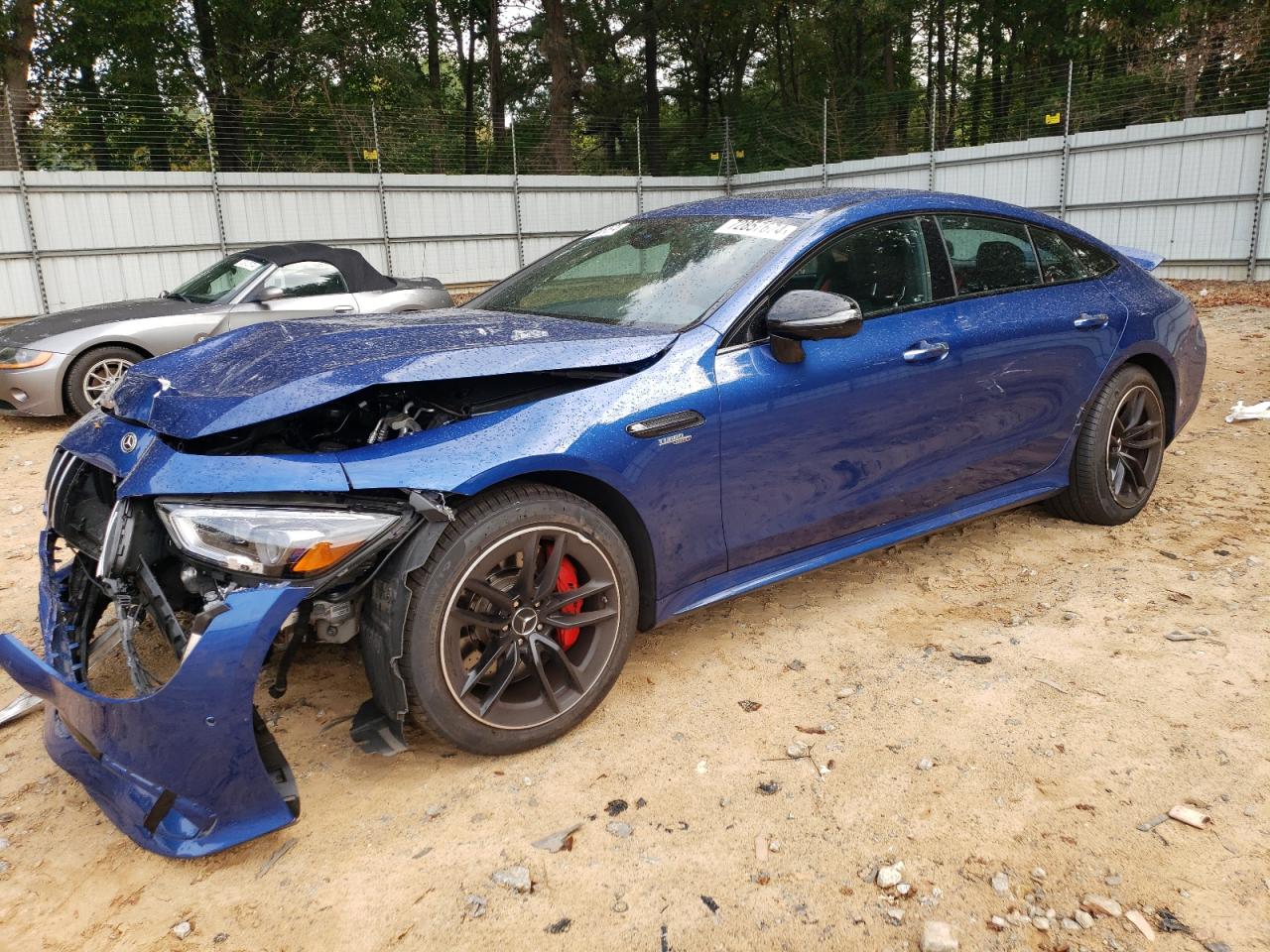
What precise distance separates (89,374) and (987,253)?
6668mm

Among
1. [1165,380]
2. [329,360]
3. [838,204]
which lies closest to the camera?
[329,360]

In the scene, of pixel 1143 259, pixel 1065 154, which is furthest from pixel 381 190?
pixel 1143 259

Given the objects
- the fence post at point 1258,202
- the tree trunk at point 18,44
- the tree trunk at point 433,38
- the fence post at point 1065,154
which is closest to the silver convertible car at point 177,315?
the fence post at point 1065,154

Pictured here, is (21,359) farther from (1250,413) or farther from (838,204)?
(1250,413)

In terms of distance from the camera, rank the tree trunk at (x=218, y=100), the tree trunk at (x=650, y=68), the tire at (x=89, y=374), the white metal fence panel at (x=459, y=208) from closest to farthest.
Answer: the tire at (x=89, y=374) < the white metal fence panel at (x=459, y=208) < the tree trunk at (x=218, y=100) < the tree trunk at (x=650, y=68)

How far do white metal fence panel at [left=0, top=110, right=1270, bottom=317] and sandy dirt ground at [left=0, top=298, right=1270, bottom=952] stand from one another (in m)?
12.0

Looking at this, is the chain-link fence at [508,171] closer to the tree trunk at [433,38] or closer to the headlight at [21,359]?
the headlight at [21,359]

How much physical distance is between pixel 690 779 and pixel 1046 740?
1061mm

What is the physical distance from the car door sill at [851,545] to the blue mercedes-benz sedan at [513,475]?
12 mm

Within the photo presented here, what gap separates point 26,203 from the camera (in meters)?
13.2

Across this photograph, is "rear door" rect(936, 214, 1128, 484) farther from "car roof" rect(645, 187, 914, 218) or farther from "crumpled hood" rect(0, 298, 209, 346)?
"crumpled hood" rect(0, 298, 209, 346)

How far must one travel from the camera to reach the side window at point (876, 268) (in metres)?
3.32

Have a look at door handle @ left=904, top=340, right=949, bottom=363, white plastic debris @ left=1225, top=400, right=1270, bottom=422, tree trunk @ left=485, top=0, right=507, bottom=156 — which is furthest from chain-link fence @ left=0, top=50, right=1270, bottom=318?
door handle @ left=904, top=340, right=949, bottom=363

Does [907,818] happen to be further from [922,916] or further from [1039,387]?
[1039,387]
